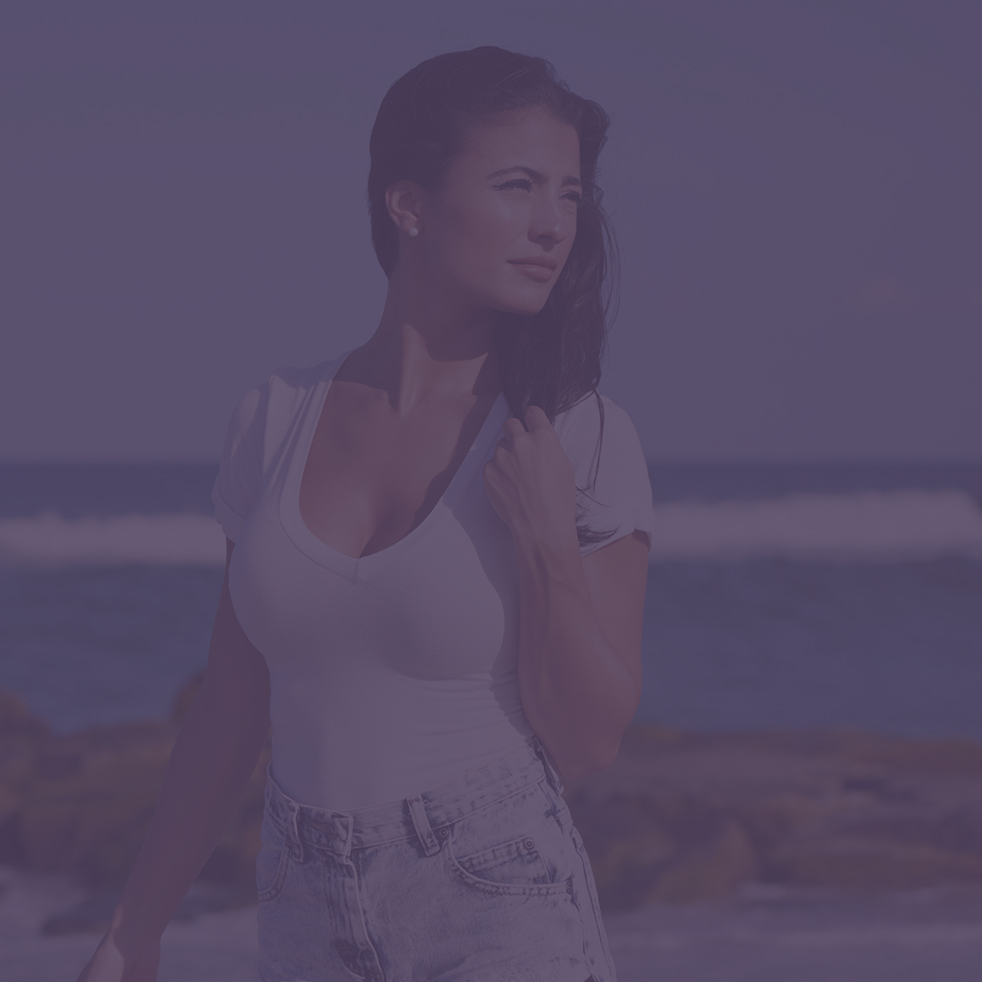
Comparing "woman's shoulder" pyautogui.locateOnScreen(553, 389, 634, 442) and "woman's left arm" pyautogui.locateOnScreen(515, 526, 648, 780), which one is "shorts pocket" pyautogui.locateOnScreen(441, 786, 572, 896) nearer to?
"woman's left arm" pyautogui.locateOnScreen(515, 526, 648, 780)

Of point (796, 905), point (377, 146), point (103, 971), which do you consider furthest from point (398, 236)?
point (796, 905)

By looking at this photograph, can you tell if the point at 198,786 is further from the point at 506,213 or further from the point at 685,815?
the point at 685,815

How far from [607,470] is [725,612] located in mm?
14910

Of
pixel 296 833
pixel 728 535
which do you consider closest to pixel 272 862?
pixel 296 833

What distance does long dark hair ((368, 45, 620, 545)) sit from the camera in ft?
4.98

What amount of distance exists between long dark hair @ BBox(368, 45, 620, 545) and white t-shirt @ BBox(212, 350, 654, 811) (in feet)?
0.24

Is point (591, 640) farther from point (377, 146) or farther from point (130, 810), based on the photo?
point (130, 810)

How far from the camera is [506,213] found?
1507 millimetres

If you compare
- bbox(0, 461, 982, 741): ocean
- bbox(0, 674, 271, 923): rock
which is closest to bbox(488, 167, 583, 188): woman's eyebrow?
bbox(0, 674, 271, 923): rock

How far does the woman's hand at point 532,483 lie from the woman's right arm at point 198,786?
468 mm

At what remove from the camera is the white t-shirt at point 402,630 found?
1373 millimetres

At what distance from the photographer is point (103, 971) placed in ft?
5.18

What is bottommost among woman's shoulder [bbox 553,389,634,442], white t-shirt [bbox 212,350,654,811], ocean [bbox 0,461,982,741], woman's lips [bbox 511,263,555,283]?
ocean [bbox 0,461,982,741]

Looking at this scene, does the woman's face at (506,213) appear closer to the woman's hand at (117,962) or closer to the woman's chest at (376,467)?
the woman's chest at (376,467)
